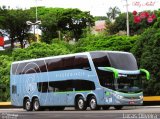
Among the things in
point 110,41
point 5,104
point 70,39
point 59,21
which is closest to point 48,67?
point 5,104

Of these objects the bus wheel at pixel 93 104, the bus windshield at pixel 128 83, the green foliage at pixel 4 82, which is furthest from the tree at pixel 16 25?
the bus windshield at pixel 128 83

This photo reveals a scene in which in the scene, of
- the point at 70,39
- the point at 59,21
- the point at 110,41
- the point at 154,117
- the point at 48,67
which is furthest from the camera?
the point at 59,21

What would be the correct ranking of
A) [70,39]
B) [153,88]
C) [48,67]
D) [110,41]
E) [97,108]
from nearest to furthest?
1. [97,108]
2. [48,67]
3. [153,88]
4. [110,41]
5. [70,39]

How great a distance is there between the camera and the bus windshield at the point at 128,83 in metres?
27.2

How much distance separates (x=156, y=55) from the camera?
1462 inches

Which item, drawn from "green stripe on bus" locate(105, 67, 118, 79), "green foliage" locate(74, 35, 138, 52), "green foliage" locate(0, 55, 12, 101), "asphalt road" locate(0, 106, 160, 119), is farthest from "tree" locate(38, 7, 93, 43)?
"asphalt road" locate(0, 106, 160, 119)

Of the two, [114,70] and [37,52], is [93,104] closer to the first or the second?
[114,70]

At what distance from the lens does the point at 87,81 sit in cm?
2823

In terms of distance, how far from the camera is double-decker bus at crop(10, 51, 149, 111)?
27.4m

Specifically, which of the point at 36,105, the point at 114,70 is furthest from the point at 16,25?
the point at 114,70

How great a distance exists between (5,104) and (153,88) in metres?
13.1

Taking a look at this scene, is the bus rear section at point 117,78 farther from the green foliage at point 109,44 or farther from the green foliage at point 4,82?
the green foliage at point 109,44

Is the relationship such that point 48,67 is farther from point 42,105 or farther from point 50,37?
point 50,37

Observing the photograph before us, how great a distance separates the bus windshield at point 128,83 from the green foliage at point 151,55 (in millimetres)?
8374
